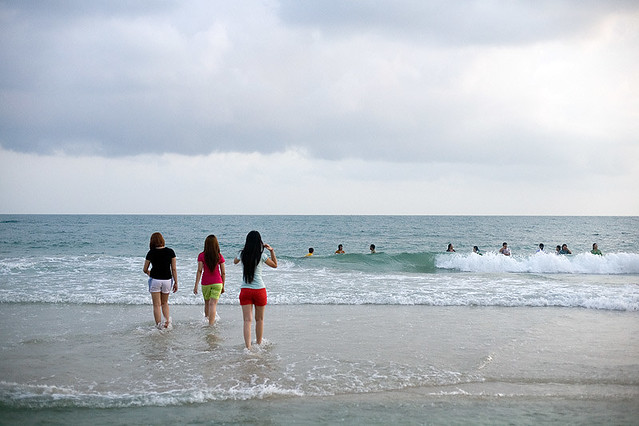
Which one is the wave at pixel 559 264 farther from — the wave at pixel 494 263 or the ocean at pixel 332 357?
the ocean at pixel 332 357

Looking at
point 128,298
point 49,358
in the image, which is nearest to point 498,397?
point 49,358

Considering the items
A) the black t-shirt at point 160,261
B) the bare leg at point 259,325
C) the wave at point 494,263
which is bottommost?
the wave at point 494,263

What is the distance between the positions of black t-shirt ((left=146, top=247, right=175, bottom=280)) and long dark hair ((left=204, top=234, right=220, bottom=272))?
663 millimetres

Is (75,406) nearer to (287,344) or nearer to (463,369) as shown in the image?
(287,344)

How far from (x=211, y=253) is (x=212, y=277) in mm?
566

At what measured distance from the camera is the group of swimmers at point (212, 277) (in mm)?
7445

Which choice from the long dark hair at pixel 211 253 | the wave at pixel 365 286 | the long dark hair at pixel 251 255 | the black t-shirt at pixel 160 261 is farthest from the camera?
the wave at pixel 365 286

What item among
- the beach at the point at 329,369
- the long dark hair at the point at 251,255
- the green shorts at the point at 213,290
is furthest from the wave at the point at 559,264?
the long dark hair at the point at 251,255

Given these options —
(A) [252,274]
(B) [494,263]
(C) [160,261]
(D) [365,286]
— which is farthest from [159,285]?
(B) [494,263]

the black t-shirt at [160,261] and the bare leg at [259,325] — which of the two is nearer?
the bare leg at [259,325]

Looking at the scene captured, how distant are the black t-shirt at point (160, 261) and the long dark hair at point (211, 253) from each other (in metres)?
0.66

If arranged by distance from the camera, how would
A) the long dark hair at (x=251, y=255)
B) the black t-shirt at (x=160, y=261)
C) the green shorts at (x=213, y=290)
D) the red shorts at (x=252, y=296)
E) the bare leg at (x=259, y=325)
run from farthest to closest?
the green shorts at (x=213, y=290) → the black t-shirt at (x=160, y=261) → the bare leg at (x=259, y=325) → the red shorts at (x=252, y=296) → the long dark hair at (x=251, y=255)

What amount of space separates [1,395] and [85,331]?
3744mm

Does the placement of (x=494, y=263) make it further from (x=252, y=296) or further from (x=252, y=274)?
(x=252, y=274)
